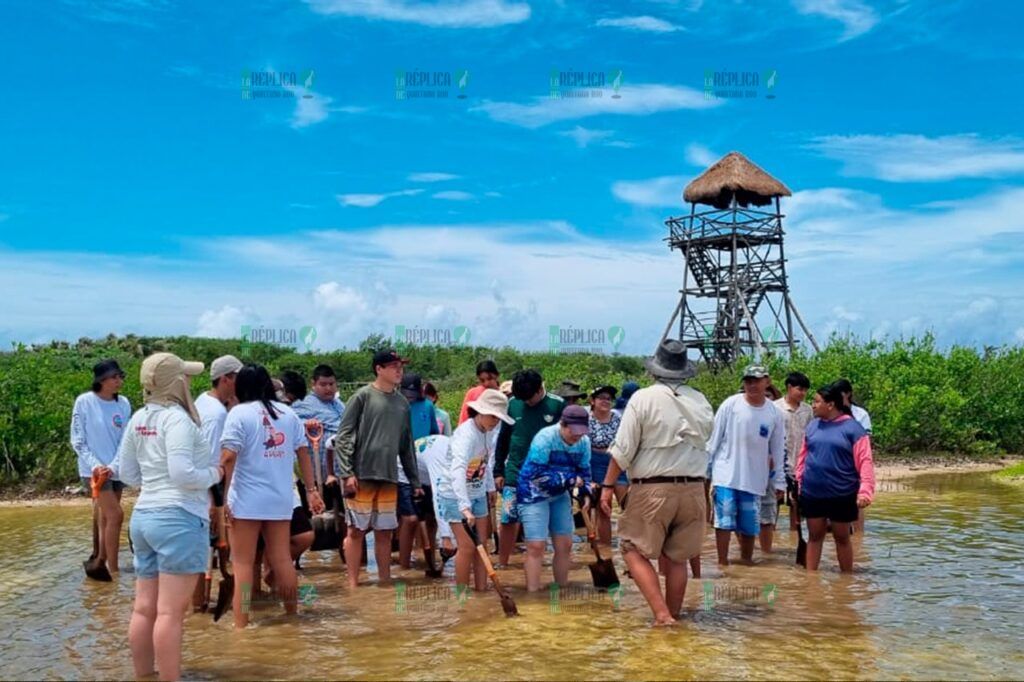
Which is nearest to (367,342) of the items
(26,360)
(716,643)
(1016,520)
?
(26,360)

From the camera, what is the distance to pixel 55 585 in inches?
322

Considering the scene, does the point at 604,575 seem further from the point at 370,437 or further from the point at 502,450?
the point at 370,437

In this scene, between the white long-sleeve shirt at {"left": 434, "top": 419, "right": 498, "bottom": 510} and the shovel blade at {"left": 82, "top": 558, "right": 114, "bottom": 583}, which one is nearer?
the white long-sleeve shirt at {"left": 434, "top": 419, "right": 498, "bottom": 510}

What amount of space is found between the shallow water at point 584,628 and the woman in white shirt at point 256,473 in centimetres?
60

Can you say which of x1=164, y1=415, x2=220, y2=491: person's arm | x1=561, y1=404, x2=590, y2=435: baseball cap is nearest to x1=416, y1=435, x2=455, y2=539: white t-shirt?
x1=561, y1=404, x2=590, y2=435: baseball cap

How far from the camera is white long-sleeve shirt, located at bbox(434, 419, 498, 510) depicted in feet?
23.4

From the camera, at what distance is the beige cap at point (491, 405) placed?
280 inches

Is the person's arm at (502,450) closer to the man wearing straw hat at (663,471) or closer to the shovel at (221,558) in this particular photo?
the man wearing straw hat at (663,471)

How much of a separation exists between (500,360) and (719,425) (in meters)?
29.4

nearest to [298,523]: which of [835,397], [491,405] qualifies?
[491,405]

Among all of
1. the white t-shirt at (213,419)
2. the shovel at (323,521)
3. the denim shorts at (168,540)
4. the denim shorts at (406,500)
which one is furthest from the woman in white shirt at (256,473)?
the shovel at (323,521)

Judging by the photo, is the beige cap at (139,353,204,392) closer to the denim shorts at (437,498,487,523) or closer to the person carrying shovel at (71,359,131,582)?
the denim shorts at (437,498,487,523)

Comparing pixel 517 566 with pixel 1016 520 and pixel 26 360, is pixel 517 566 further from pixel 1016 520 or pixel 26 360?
Result: pixel 26 360

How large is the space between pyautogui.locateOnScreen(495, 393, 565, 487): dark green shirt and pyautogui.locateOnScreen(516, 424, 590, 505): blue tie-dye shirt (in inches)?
25.7
